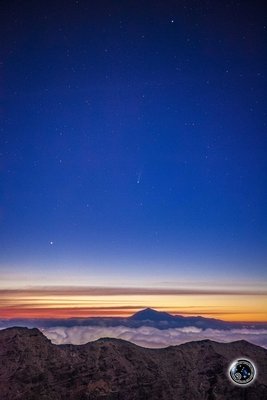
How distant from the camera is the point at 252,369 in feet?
98.3

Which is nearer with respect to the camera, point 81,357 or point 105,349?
point 81,357

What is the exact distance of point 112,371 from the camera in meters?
150

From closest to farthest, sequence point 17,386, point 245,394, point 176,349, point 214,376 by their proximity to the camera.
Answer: point 245,394 → point 17,386 → point 214,376 → point 176,349

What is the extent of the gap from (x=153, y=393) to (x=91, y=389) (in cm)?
2073

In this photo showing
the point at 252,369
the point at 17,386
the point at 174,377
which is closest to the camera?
the point at 252,369

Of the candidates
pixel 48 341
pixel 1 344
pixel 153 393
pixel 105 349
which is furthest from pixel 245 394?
pixel 1 344

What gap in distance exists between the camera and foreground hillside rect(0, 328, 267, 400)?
435 ft

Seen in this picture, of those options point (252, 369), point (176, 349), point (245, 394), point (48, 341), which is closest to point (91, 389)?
point (48, 341)

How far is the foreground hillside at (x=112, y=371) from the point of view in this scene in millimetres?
132500

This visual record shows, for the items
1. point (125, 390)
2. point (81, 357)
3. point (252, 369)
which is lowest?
point (125, 390)

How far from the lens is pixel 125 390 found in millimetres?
145500

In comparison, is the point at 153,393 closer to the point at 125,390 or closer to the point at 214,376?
the point at 125,390

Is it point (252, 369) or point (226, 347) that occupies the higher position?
point (252, 369)

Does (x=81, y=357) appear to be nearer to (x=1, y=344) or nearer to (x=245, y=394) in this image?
(x=1, y=344)
